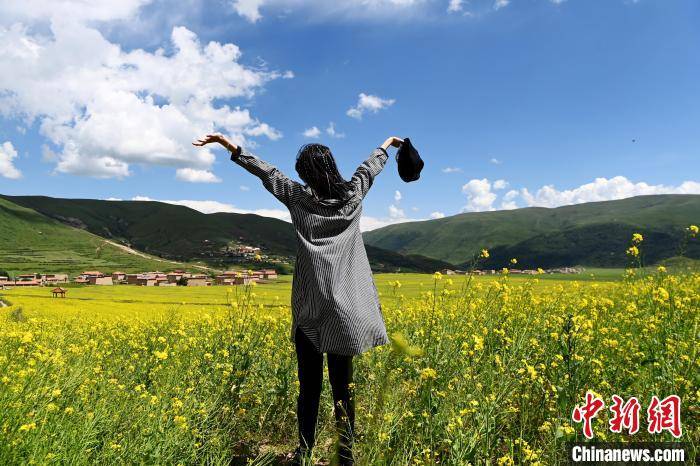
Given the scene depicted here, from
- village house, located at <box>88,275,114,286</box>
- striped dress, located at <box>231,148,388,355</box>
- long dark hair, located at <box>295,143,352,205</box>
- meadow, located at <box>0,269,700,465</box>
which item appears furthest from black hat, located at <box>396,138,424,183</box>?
village house, located at <box>88,275,114,286</box>

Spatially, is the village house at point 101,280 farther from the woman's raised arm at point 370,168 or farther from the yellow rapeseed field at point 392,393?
the woman's raised arm at point 370,168

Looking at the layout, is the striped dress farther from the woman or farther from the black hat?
the black hat

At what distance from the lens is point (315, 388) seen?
3652 mm

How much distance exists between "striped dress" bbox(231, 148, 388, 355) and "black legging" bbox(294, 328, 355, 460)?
0.70 feet

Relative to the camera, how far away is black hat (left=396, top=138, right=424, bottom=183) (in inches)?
163

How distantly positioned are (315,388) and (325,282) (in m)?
0.94

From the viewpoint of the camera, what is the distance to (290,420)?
488 cm

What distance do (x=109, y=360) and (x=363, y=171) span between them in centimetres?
463

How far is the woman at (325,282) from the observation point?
3.37 metres

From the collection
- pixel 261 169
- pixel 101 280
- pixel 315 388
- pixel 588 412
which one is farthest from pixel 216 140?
pixel 101 280

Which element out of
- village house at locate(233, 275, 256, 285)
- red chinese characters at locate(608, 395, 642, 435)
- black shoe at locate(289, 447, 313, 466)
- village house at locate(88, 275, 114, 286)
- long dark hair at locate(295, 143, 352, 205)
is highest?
long dark hair at locate(295, 143, 352, 205)

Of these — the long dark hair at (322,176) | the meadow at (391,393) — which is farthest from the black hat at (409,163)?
the meadow at (391,393)

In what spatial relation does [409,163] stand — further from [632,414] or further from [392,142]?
[632,414]

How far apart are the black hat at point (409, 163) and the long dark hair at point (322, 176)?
29.2 inches
